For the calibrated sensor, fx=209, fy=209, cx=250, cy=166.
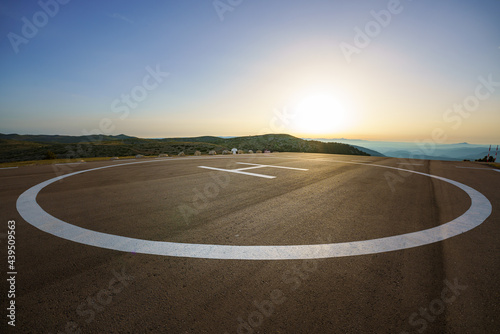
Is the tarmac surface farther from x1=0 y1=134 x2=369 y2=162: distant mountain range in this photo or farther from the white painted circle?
x1=0 y1=134 x2=369 y2=162: distant mountain range

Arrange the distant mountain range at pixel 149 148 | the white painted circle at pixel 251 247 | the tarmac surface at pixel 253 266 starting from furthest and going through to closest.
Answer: the distant mountain range at pixel 149 148
the white painted circle at pixel 251 247
the tarmac surface at pixel 253 266

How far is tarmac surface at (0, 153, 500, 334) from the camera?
1570 millimetres

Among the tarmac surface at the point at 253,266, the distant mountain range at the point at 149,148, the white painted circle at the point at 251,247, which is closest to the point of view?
the tarmac surface at the point at 253,266

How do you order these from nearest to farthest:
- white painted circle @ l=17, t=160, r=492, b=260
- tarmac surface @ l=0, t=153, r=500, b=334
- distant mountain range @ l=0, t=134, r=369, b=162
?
A: 1. tarmac surface @ l=0, t=153, r=500, b=334
2. white painted circle @ l=17, t=160, r=492, b=260
3. distant mountain range @ l=0, t=134, r=369, b=162

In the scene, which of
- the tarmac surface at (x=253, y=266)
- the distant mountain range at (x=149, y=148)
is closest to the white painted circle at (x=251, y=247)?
the tarmac surface at (x=253, y=266)

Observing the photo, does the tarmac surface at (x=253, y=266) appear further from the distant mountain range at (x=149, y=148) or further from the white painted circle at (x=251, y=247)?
the distant mountain range at (x=149, y=148)

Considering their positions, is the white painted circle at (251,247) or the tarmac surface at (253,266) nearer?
the tarmac surface at (253,266)

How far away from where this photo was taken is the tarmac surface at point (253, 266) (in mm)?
1570

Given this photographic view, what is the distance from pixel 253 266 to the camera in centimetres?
219

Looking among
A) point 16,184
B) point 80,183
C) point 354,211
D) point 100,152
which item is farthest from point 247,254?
point 100,152

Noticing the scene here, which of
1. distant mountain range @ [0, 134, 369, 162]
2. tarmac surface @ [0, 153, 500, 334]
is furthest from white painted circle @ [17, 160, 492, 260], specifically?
distant mountain range @ [0, 134, 369, 162]

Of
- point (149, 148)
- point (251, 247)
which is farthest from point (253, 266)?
point (149, 148)

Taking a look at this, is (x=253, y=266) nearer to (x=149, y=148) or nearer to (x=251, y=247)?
(x=251, y=247)

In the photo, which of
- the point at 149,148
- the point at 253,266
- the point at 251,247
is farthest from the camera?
the point at 149,148
